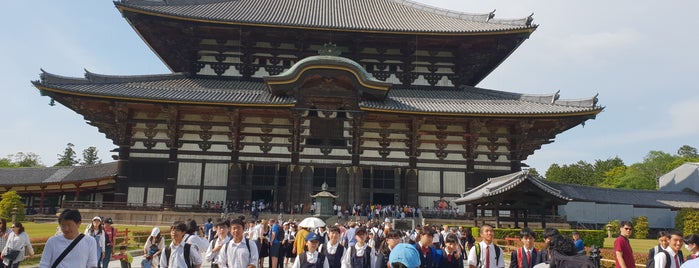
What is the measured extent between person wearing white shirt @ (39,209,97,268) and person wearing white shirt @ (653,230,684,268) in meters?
8.34

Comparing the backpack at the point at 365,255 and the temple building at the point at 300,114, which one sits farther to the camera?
the temple building at the point at 300,114

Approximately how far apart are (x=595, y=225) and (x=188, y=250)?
4002 cm

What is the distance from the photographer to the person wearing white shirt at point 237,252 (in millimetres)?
8195

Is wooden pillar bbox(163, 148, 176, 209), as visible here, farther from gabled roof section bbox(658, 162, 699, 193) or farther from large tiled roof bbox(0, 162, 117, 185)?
gabled roof section bbox(658, 162, 699, 193)

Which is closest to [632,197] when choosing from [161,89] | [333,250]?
[161,89]

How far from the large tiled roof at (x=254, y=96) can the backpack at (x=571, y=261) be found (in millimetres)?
22381

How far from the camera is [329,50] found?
107ft

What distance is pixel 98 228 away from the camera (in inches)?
464

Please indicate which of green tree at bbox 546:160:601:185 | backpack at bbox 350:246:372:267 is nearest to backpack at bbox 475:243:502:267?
backpack at bbox 350:246:372:267

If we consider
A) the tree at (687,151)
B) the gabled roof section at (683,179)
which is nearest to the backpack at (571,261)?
the gabled roof section at (683,179)

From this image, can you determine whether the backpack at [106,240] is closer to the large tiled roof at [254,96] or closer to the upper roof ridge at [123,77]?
the large tiled roof at [254,96]

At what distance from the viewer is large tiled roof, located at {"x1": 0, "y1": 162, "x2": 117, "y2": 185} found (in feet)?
137

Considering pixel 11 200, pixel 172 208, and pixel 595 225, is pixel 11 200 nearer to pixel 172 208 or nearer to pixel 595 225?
pixel 172 208

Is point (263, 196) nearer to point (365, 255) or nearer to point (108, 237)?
point (108, 237)
